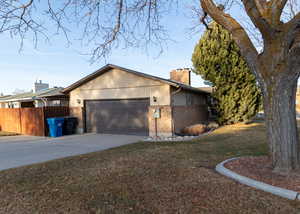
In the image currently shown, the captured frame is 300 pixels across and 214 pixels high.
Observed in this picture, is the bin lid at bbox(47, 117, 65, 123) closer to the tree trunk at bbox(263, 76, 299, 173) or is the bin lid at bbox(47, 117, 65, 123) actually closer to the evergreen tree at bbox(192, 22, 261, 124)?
the evergreen tree at bbox(192, 22, 261, 124)

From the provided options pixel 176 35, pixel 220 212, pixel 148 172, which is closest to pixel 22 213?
pixel 148 172

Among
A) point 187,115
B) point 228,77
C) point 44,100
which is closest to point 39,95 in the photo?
point 44,100

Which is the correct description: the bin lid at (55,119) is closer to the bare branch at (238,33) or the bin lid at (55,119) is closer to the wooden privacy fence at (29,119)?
the wooden privacy fence at (29,119)

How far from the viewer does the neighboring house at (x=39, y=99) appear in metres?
15.3

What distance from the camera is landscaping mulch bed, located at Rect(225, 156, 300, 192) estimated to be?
11.5 feet

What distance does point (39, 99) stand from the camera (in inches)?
622

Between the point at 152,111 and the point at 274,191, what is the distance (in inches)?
305

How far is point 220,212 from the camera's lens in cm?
278

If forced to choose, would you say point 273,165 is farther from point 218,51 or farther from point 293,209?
point 218,51

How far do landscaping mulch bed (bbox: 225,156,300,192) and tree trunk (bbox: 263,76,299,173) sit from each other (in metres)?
0.21

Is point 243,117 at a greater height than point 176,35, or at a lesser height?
lesser

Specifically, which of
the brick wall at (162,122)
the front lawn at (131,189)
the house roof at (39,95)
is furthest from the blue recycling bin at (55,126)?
the front lawn at (131,189)

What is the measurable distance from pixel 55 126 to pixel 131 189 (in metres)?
9.57

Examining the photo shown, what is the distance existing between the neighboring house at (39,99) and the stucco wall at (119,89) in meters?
1.86
